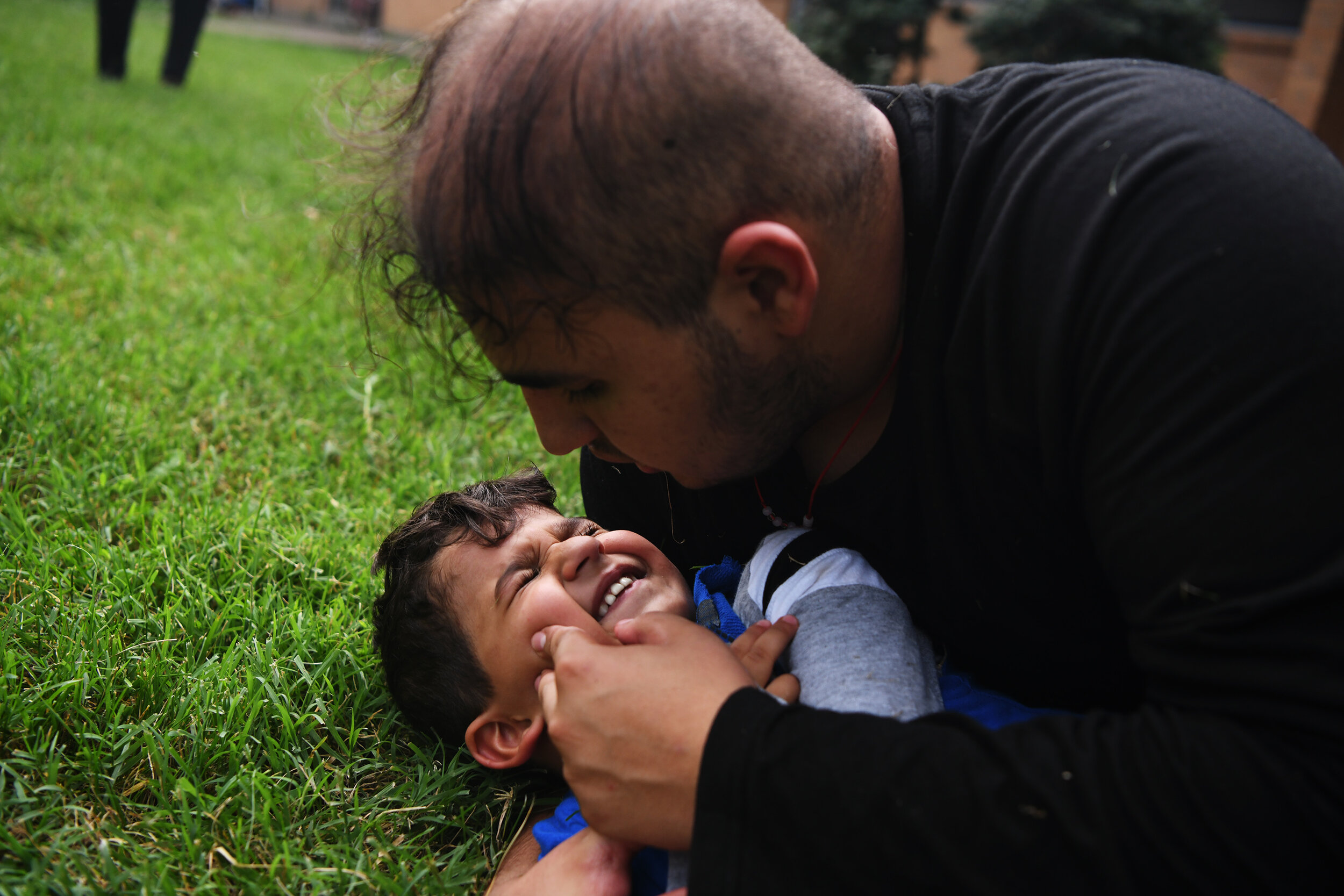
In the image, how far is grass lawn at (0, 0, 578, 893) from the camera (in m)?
1.47

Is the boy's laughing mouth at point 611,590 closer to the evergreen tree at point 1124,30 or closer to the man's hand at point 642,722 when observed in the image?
the man's hand at point 642,722

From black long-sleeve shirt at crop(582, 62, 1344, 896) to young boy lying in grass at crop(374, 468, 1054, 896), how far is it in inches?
11.3

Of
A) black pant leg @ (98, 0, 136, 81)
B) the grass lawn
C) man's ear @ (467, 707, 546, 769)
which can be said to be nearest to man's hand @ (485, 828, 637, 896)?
the grass lawn

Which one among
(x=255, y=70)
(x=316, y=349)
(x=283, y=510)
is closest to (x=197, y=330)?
(x=316, y=349)

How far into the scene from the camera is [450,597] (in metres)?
1.81

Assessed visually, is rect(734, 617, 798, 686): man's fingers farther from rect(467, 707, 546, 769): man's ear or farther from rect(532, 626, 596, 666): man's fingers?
rect(467, 707, 546, 769): man's ear

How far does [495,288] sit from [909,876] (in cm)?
87

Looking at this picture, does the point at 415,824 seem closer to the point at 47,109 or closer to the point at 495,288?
the point at 495,288

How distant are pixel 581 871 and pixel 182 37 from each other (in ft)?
29.2

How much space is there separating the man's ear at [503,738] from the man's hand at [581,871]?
226 millimetres

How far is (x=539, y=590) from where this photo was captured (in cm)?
173

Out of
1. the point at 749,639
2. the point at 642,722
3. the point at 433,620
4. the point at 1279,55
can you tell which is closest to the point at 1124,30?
the point at 1279,55

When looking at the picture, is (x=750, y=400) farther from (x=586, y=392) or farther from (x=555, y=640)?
(x=555, y=640)

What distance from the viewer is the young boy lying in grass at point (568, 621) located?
1.45m
